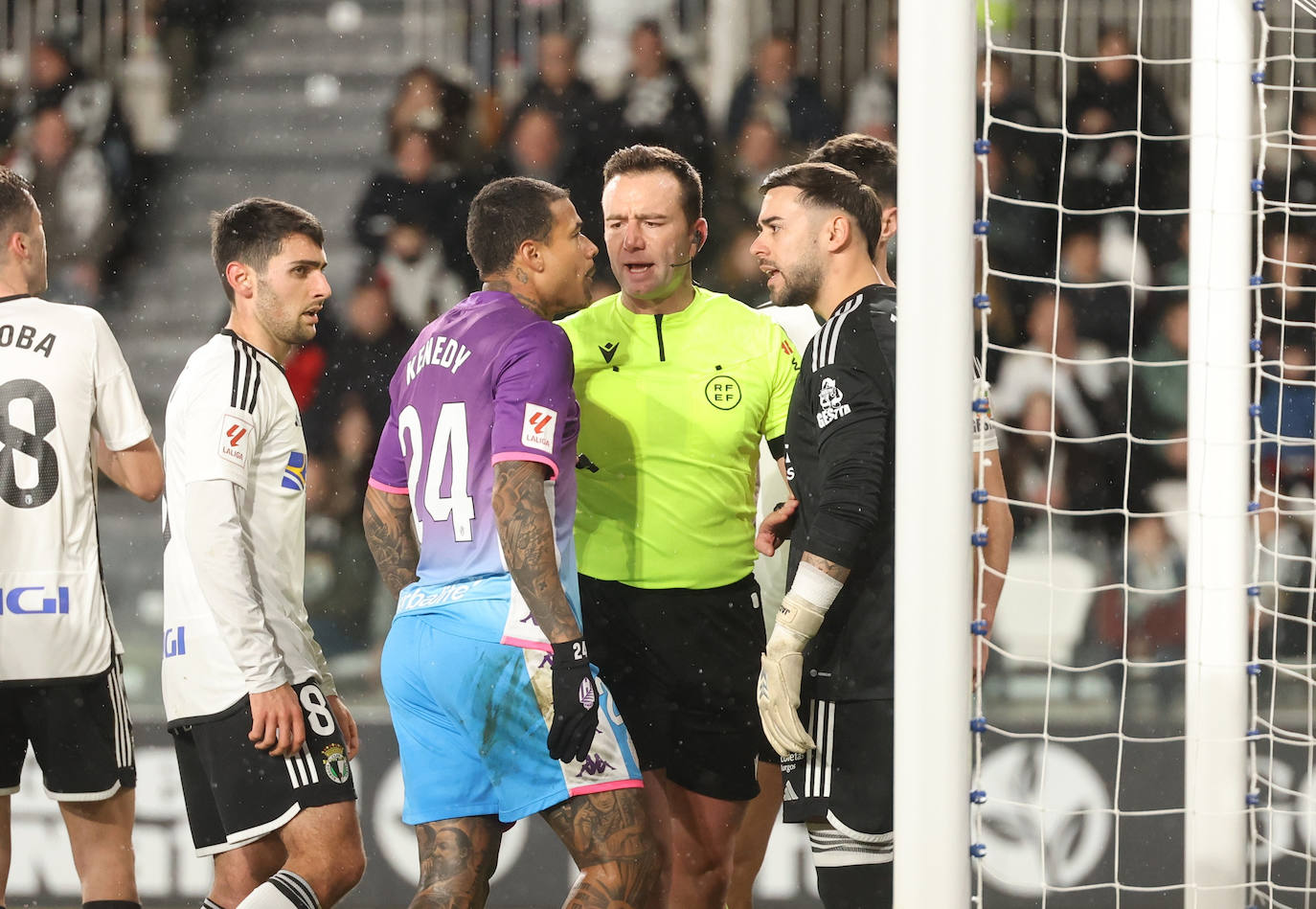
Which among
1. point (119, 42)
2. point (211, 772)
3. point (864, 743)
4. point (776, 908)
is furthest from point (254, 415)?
point (119, 42)

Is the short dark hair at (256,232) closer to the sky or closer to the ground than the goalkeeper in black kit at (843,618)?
closer to the sky

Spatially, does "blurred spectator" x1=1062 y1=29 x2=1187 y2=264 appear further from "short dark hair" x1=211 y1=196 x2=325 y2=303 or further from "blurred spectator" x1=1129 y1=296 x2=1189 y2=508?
"short dark hair" x1=211 y1=196 x2=325 y2=303

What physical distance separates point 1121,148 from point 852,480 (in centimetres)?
473

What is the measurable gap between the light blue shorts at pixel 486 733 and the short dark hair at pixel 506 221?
0.85 meters

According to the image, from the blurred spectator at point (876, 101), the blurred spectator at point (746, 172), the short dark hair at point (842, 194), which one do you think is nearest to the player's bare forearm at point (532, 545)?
the short dark hair at point (842, 194)

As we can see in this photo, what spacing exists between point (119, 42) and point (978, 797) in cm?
655

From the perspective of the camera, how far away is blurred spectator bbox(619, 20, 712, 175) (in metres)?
7.00

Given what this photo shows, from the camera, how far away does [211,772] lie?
3219 millimetres

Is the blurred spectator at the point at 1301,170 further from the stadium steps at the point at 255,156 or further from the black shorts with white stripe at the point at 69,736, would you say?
the black shorts with white stripe at the point at 69,736

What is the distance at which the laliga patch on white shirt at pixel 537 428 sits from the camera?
2943 millimetres

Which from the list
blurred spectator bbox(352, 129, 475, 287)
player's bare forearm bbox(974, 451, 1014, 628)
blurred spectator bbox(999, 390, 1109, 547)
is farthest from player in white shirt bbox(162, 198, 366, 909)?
blurred spectator bbox(999, 390, 1109, 547)

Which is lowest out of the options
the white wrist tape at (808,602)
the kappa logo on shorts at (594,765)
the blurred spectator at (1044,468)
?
the kappa logo on shorts at (594,765)

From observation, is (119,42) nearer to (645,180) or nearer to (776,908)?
(645,180)

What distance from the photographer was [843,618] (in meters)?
3.09
